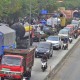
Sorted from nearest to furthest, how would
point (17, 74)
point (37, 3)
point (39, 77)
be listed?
point (17, 74)
point (39, 77)
point (37, 3)

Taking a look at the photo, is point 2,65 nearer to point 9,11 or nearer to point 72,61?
point 72,61

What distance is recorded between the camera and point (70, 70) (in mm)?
31656

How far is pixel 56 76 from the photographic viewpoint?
2834cm

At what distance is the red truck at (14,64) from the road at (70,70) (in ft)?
11.5

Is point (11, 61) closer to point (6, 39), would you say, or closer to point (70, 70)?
point (70, 70)

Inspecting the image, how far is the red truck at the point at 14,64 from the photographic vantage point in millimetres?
23580

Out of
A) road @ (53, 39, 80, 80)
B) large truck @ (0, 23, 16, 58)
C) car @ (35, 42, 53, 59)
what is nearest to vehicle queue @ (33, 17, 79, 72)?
car @ (35, 42, 53, 59)

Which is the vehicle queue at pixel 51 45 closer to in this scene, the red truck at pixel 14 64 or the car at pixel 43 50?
the car at pixel 43 50

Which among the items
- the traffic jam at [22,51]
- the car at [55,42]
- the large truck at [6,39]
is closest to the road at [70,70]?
the traffic jam at [22,51]

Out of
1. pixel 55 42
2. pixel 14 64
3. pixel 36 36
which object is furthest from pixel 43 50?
pixel 36 36

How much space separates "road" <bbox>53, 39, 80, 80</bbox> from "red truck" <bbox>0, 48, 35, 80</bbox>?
350cm

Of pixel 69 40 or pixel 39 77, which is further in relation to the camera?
pixel 69 40

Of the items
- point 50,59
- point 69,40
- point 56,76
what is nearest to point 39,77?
point 56,76

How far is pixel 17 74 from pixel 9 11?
4208cm
